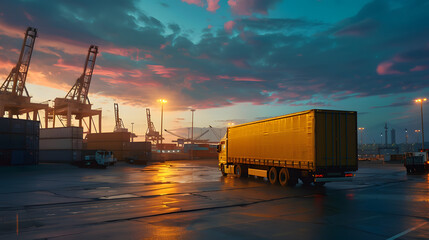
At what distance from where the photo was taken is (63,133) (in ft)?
166

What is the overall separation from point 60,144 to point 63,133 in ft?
5.62

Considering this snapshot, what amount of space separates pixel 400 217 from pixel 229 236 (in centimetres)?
611

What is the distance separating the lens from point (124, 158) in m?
62.7

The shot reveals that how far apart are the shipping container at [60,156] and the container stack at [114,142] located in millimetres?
13629

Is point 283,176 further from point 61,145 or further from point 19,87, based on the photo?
point 19,87

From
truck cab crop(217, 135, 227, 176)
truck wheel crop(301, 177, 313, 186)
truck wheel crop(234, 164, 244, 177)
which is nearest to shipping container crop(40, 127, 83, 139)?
truck cab crop(217, 135, 227, 176)

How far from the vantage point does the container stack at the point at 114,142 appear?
2514 inches

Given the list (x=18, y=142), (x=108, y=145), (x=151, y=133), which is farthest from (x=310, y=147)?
(x=151, y=133)

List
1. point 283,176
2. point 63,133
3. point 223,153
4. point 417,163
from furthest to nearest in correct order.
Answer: point 63,133 → point 417,163 → point 223,153 → point 283,176

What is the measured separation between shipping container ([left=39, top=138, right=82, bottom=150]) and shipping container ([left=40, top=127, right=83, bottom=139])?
1.62 ft

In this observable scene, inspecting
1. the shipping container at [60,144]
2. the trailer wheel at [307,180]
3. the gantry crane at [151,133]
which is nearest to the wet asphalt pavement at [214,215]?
the trailer wheel at [307,180]

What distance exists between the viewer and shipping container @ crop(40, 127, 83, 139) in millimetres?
49281

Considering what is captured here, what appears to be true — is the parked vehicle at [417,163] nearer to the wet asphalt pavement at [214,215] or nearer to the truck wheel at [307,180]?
the truck wheel at [307,180]

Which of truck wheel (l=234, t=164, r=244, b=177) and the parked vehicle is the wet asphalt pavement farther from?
the parked vehicle
